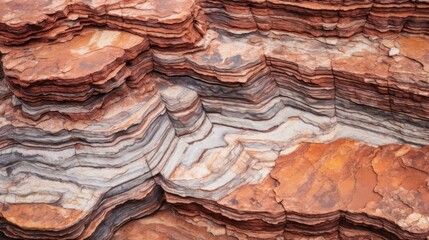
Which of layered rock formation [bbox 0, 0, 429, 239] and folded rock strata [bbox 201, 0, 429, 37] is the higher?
folded rock strata [bbox 201, 0, 429, 37]

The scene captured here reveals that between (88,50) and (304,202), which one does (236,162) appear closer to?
(304,202)

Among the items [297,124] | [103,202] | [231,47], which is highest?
[231,47]

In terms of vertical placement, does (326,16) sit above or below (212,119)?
above

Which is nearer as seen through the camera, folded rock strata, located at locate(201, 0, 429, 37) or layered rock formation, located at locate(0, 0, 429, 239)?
layered rock formation, located at locate(0, 0, 429, 239)

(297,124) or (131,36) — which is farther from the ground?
(131,36)

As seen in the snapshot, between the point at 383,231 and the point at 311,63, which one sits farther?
the point at 311,63

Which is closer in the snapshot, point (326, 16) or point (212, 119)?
point (326, 16)

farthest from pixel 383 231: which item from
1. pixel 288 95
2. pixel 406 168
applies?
pixel 288 95
